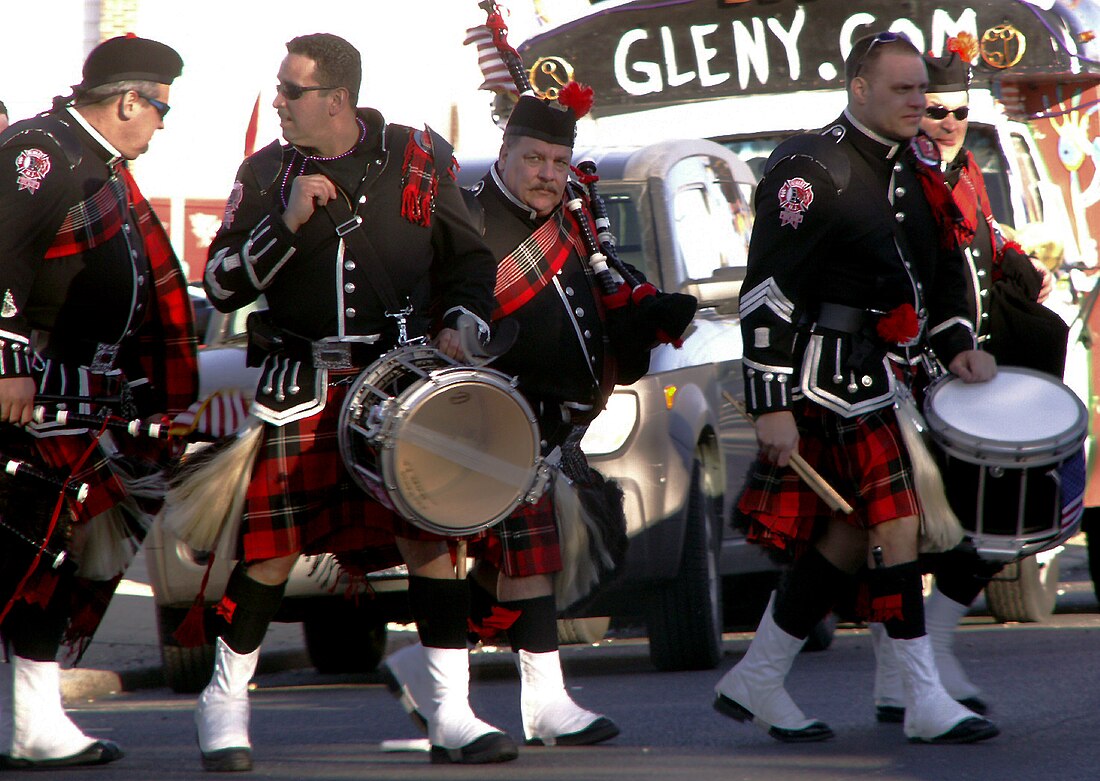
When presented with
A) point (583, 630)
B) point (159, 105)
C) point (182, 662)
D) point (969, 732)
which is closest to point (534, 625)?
point (969, 732)

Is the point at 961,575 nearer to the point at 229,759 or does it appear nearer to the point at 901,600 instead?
the point at 901,600

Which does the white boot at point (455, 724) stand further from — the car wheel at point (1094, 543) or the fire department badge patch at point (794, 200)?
the car wheel at point (1094, 543)

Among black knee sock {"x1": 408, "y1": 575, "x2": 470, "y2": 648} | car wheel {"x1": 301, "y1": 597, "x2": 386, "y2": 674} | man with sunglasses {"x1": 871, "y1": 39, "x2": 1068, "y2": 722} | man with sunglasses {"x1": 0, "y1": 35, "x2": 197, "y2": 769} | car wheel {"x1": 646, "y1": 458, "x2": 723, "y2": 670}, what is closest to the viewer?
man with sunglasses {"x1": 0, "y1": 35, "x2": 197, "y2": 769}

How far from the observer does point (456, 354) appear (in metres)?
5.10

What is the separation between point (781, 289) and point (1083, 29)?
4.59 meters

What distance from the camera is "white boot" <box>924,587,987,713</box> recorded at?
5957mm

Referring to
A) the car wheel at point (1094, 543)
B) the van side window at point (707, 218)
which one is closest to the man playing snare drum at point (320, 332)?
the van side window at point (707, 218)

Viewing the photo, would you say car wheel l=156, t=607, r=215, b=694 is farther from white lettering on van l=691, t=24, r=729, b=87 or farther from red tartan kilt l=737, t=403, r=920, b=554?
white lettering on van l=691, t=24, r=729, b=87

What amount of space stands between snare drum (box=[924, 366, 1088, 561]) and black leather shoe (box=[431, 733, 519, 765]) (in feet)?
4.84

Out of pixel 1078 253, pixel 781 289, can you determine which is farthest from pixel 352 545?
pixel 1078 253

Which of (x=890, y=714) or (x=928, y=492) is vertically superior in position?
(x=928, y=492)

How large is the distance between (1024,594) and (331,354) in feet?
16.7

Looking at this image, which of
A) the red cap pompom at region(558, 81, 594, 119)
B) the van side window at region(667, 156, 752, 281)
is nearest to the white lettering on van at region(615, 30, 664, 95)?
the van side window at region(667, 156, 752, 281)

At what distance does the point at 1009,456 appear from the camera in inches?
212
